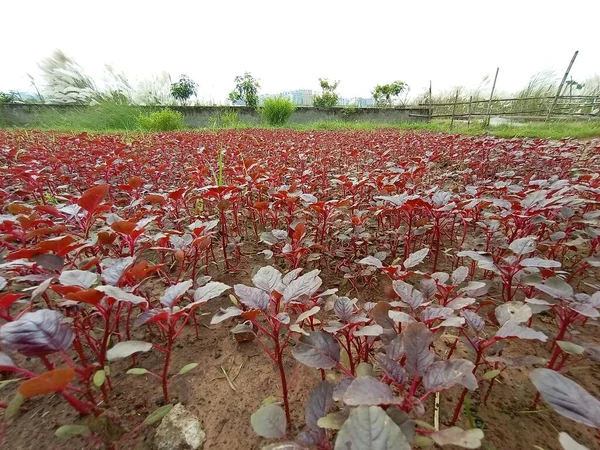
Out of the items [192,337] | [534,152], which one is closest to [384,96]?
[534,152]

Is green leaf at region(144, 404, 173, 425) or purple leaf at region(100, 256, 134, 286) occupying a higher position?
purple leaf at region(100, 256, 134, 286)

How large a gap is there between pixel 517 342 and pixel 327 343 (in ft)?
2.83

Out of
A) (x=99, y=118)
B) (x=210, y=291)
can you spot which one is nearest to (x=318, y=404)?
(x=210, y=291)

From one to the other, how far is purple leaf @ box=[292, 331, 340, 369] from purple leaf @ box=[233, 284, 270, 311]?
0.13m

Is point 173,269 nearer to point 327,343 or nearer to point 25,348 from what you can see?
point 25,348

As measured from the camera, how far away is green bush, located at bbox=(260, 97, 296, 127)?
1260 centimetres

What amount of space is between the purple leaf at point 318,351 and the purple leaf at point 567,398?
0.37 meters

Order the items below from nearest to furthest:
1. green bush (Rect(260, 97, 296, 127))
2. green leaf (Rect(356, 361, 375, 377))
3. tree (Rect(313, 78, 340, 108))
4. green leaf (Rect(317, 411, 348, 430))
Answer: green leaf (Rect(317, 411, 348, 430))
green leaf (Rect(356, 361, 375, 377))
green bush (Rect(260, 97, 296, 127))
tree (Rect(313, 78, 340, 108))

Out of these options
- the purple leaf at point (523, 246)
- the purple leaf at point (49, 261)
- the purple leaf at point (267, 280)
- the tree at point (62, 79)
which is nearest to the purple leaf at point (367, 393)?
the purple leaf at point (267, 280)

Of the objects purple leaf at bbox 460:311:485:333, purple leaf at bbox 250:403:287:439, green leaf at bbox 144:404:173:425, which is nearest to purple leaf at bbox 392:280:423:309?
purple leaf at bbox 460:311:485:333

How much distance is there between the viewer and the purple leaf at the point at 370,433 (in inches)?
17.4

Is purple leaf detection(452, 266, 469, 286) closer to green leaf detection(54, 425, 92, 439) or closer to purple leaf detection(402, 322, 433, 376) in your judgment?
purple leaf detection(402, 322, 433, 376)

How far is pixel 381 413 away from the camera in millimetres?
468

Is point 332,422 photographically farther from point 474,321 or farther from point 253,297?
point 474,321
